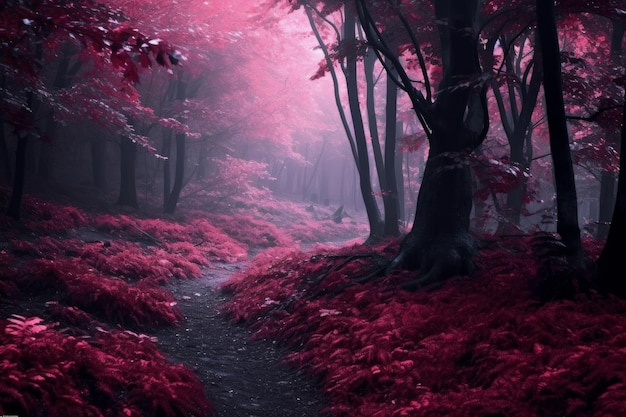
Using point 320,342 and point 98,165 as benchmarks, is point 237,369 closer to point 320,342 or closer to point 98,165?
point 320,342

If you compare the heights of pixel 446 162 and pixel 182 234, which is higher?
pixel 446 162

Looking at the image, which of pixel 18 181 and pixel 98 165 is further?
pixel 98 165

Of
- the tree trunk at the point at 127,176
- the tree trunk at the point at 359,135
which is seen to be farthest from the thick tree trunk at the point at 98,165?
the tree trunk at the point at 359,135

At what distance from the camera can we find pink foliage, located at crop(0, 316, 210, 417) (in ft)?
12.5

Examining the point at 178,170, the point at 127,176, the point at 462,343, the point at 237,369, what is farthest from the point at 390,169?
the point at 178,170

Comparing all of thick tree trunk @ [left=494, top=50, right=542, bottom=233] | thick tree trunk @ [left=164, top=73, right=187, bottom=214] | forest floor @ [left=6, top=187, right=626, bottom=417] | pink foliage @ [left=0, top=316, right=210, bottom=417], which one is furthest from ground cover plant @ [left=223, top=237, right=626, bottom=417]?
thick tree trunk @ [left=164, top=73, right=187, bottom=214]

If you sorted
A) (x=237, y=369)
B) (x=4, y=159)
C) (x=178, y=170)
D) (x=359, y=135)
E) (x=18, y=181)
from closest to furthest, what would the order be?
(x=237, y=369), (x=18, y=181), (x=359, y=135), (x=4, y=159), (x=178, y=170)

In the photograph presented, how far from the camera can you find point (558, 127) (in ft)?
20.3

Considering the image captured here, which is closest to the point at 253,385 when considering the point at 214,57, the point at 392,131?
the point at 392,131

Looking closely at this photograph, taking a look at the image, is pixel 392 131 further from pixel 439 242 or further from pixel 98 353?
pixel 98 353

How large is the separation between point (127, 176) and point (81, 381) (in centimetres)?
1950

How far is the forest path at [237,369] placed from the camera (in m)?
5.40

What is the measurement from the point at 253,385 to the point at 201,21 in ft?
56.5

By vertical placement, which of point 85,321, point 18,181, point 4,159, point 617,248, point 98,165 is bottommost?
point 85,321
